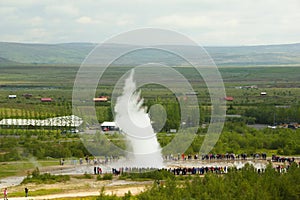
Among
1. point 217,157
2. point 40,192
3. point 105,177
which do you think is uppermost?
point 217,157

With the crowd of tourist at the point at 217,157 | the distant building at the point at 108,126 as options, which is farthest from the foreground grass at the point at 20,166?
the distant building at the point at 108,126

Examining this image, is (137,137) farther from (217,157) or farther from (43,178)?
(43,178)

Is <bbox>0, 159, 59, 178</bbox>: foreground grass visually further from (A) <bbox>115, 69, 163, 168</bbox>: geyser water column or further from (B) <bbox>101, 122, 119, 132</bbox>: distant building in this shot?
(B) <bbox>101, 122, 119, 132</bbox>: distant building

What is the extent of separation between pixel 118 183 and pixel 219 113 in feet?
106

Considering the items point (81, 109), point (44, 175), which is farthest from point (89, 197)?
point (81, 109)

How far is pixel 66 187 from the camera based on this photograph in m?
28.2

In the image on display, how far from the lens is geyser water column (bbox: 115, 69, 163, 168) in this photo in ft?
108

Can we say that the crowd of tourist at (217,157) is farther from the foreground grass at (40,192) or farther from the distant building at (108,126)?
the distant building at (108,126)

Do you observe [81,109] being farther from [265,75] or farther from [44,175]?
[265,75]

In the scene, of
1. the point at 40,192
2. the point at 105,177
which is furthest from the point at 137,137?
the point at 40,192

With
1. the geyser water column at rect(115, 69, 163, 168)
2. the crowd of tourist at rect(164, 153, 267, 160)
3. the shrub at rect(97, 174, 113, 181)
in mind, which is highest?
the geyser water column at rect(115, 69, 163, 168)

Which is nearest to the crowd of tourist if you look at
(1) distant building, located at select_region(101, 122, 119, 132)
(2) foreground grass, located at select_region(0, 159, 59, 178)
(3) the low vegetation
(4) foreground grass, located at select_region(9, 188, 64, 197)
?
(2) foreground grass, located at select_region(0, 159, 59, 178)

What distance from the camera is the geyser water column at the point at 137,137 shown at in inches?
1302

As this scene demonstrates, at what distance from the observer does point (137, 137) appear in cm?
3369
